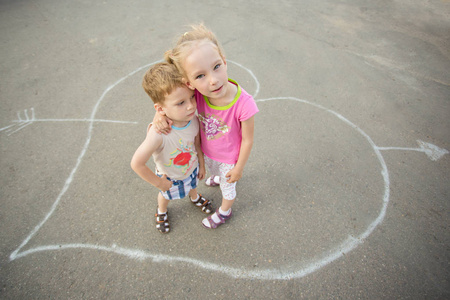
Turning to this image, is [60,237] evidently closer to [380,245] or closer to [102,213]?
[102,213]

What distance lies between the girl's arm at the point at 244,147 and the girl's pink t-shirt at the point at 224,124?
56 mm

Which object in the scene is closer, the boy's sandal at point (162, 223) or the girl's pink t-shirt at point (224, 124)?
the girl's pink t-shirt at point (224, 124)

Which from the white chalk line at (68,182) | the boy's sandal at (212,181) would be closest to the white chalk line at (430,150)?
the boy's sandal at (212,181)

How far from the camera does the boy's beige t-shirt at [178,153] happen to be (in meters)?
1.67

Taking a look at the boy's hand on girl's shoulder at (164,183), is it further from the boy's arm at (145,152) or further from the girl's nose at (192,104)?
the girl's nose at (192,104)

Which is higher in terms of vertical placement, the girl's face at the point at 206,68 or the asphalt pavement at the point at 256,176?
the girl's face at the point at 206,68

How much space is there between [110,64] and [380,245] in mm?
4811

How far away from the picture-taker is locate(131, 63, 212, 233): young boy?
1.44 metres

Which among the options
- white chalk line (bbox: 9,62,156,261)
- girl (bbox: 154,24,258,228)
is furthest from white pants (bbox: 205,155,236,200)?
white chalk line (bbox: 9,62,156,261)

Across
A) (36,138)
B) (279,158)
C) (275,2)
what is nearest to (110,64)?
(36,138)

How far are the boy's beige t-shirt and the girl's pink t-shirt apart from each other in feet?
0.33

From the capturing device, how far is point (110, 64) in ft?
14.3

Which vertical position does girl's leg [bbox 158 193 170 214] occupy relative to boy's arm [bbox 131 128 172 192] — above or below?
below

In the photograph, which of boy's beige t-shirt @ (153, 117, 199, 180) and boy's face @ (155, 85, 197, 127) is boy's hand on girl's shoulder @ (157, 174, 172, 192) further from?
boy's face @ (155, 85, 197, 127)
